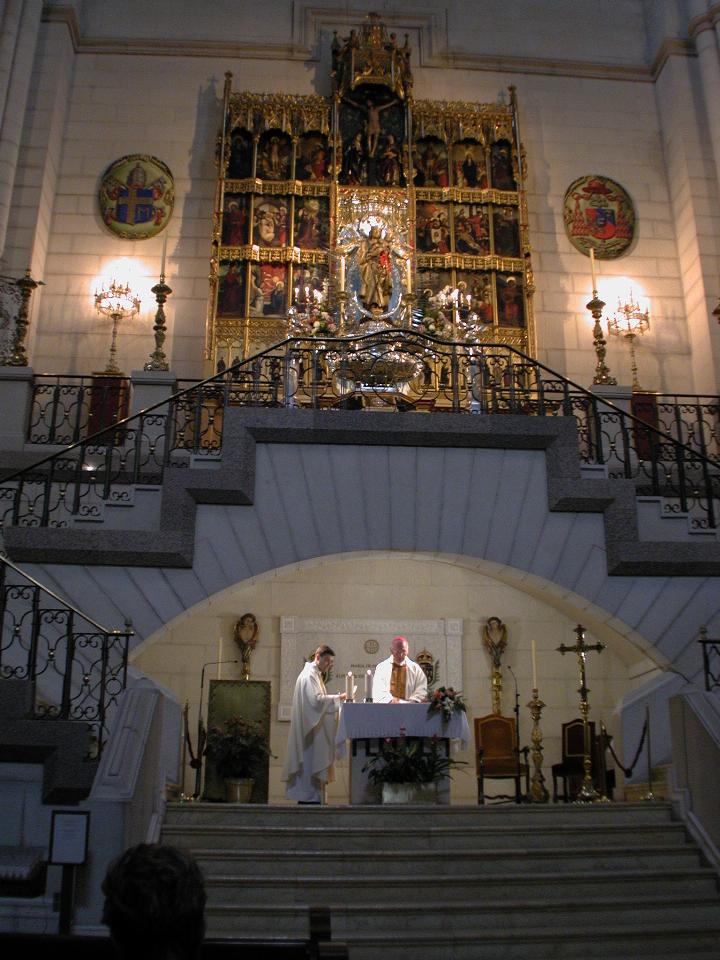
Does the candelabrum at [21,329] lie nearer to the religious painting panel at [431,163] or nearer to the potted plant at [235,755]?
the potted plant at [235,755]

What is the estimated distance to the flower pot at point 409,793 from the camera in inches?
395

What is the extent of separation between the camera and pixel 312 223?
52.9 ft

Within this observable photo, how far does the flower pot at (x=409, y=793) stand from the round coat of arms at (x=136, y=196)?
10.2 metres

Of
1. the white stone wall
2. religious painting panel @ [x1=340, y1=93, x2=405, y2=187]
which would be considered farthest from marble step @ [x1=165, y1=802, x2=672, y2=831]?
religious painting panel @ [x1=340, y1=93, x2=405, y2=187]

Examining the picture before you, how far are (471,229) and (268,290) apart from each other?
11.1 ft

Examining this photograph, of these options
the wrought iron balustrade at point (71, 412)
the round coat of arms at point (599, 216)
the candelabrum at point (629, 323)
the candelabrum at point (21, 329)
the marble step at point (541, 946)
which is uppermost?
the round coat of arms at point (599, 216)

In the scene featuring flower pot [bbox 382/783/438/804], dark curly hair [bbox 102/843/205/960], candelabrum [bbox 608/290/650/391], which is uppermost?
candelabrum [bbox 608/290/650/391]

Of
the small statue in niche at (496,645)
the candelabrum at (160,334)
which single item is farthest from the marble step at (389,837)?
the candelabrum at (160,334)

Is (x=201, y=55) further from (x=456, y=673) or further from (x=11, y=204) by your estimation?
(x=456, y=673)

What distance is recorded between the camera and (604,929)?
6961 mm

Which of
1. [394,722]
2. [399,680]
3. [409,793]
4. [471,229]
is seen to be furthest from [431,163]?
[409,793]

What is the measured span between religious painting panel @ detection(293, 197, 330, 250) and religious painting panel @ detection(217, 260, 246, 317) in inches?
39.1

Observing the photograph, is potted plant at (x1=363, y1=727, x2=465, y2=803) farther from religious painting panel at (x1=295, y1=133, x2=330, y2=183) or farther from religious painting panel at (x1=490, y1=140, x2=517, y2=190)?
religious painting panel at (x1=490, y1=140, x2=517, y2=190)

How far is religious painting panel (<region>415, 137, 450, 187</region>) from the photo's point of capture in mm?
16578
